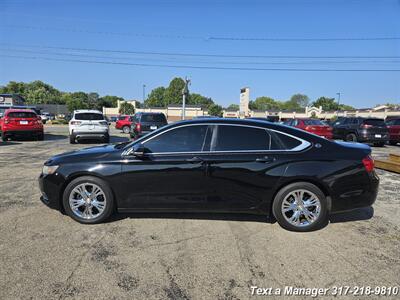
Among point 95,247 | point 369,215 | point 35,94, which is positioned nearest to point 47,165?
point 95,247

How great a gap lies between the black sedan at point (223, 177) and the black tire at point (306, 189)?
0.01 m

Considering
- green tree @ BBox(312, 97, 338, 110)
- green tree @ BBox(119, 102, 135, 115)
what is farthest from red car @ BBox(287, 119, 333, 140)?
green tree @ BBox(312, 97, 338, 110)

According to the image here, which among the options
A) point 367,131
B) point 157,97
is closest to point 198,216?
point 367,131

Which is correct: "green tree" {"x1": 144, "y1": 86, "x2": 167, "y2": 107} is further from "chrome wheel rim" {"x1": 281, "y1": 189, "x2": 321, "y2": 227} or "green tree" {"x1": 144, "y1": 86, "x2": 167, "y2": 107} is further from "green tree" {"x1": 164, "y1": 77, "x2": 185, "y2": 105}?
"chrome wheel rim" {"x1": 281, "y1": 189, "x2": 321, "y2": 227}

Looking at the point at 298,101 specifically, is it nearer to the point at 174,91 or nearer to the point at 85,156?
the point at 174,91

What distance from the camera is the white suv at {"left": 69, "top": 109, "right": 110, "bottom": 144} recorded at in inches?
585

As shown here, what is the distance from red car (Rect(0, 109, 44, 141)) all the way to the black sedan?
13.8 m

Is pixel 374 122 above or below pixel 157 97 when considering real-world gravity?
below

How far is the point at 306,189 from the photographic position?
176 inches

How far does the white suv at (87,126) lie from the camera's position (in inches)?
585

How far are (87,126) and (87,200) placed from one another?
11.1 metres

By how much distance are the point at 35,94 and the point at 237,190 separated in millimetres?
133633

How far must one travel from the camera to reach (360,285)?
124 inches

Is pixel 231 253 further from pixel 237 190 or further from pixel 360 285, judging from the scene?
pixel 360 285
